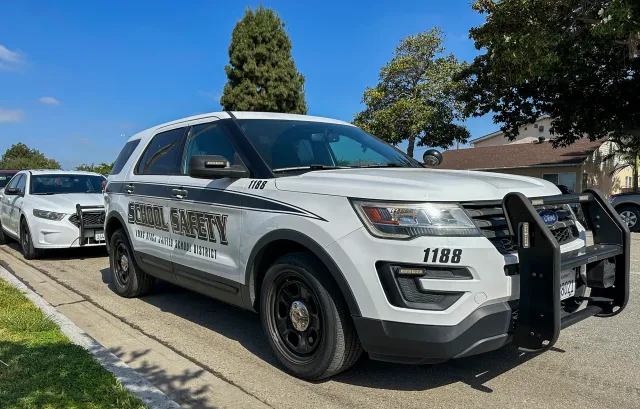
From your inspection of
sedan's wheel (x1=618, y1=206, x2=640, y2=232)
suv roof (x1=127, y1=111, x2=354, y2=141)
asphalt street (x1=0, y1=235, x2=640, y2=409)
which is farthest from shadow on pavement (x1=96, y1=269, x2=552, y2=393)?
sedan's wheel (x1=618, y1=206, x2=640, y2=232)

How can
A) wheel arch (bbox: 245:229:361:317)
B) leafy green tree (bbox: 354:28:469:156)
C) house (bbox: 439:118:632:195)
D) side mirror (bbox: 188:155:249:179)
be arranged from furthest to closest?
house (bbox: 439:118:632:195) → leafy green tree (bbox: 354:28:469:156) → side mirror (bbox: 188:155:249:179) → wheel arch (bbox: 245:229:361:317)

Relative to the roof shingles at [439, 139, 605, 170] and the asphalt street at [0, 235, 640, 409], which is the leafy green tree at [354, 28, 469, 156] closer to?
the roof shingles at [439, 139, 605, 170]

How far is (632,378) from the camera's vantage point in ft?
11.6

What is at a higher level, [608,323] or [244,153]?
[244,153]

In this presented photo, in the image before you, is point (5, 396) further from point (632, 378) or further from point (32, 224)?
point (32, 224)

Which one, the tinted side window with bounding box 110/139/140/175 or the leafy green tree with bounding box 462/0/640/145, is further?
the leafy green tree with bounding box 462/0/640/145

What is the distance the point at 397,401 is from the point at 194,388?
137cm

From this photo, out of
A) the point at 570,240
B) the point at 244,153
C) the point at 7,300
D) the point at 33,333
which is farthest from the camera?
the point at 7,300

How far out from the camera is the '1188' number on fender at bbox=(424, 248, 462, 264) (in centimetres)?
280

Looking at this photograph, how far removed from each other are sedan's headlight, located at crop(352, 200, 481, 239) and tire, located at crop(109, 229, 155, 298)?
3.72 metres

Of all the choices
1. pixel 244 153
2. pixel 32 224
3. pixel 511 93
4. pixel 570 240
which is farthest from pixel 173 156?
pixel 511 93

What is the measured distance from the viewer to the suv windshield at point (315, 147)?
157 inches

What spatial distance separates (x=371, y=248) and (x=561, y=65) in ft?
40.7

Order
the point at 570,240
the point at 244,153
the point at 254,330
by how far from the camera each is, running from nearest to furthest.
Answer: the point at 570,240 < the point at 244,153 < the point at 254,330
